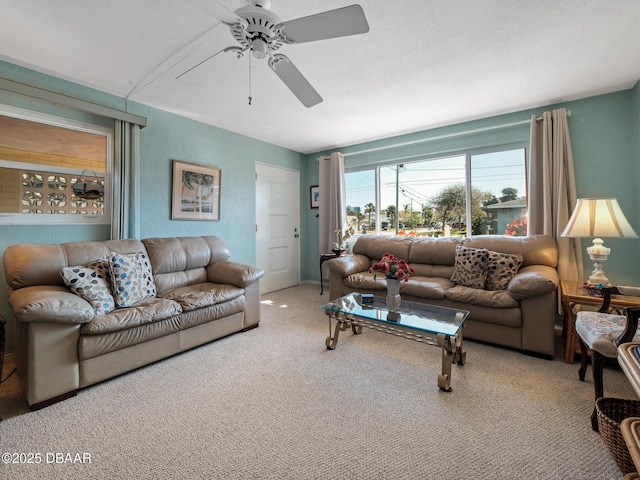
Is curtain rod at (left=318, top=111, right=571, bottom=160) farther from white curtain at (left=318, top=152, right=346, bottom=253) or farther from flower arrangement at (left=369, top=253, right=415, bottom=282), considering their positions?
flower arrangement at (left=369, top=253, right=415, bottom=282)

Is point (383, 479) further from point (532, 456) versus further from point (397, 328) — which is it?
point (397, 328)

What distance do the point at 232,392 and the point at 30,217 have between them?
237 cm

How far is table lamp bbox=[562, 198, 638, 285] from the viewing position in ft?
7.27

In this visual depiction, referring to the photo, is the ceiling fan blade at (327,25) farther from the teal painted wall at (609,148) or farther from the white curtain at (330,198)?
the white curtain at (330,198)

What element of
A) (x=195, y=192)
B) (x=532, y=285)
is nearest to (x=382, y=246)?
(x=532, y=285)

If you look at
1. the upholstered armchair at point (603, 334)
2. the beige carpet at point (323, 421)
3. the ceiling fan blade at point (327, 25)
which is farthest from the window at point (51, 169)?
the upholstered armchair at point (603, 334)

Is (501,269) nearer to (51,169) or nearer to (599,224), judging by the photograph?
(599,224)

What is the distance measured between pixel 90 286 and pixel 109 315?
1.00ft

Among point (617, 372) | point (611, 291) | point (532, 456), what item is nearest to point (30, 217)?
point (532, 456)

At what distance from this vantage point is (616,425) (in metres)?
1.16

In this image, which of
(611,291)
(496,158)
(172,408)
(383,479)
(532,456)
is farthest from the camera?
(496,158)

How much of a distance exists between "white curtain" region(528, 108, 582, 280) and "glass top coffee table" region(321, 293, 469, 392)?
152 cm

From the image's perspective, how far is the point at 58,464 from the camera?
1.30 m

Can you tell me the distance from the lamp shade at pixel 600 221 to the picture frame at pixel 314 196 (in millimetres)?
3527
